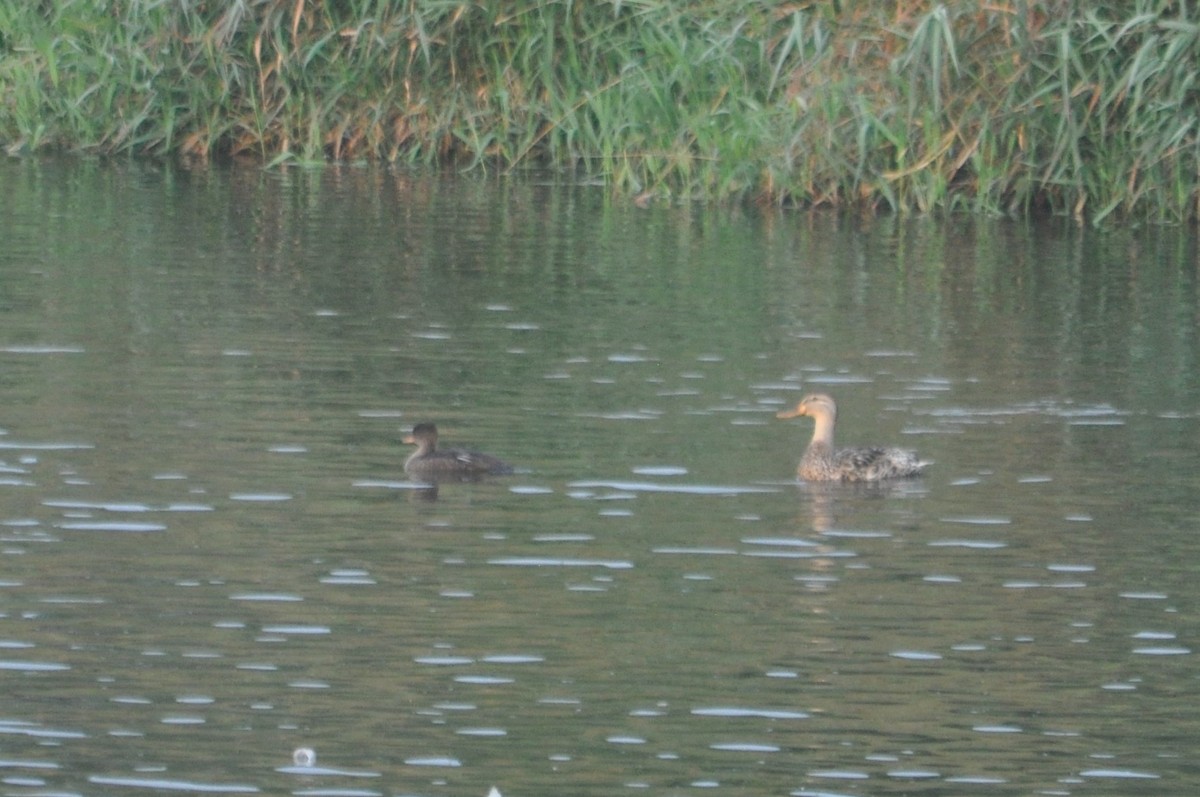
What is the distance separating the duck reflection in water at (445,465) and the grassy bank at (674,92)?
9.39 meters

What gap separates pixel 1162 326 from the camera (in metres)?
16.9

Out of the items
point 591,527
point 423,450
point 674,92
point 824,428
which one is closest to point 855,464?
point 824,428

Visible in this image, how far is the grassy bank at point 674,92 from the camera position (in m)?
21.1

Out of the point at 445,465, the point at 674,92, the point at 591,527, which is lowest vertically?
the point at 591,527

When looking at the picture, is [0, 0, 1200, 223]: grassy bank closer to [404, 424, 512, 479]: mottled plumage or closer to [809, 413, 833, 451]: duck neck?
[809, 413, 833, 451]: duck neck

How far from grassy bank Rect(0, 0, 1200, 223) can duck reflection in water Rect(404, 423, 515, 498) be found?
9390mm

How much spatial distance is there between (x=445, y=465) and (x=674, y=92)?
12.2 metres

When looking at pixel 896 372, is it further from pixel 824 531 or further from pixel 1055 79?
pixel 1055 79

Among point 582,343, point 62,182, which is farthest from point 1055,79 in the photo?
point 62,182

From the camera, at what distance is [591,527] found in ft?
36.2

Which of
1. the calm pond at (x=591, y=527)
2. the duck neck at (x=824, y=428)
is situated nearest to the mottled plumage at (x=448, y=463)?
the calm pond at (x=591, y=527)

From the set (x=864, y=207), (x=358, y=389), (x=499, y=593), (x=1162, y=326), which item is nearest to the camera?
(x=499, y=593)

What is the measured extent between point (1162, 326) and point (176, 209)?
28.2ft

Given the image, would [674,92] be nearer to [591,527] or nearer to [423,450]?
[423,450]
